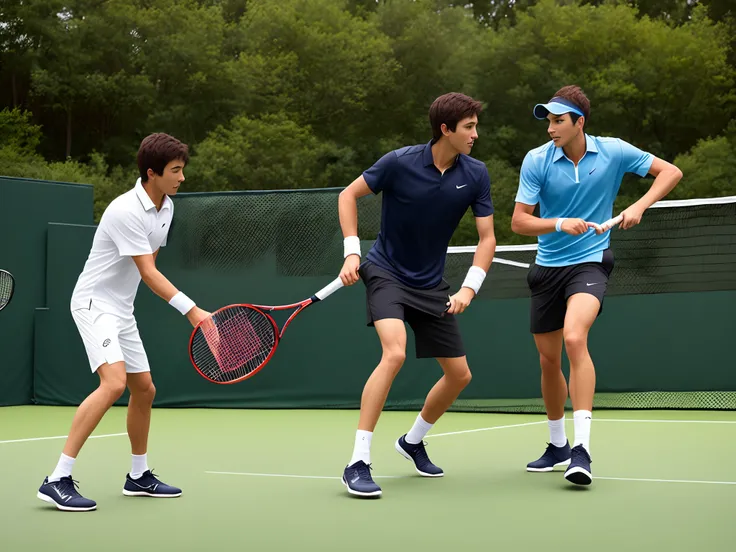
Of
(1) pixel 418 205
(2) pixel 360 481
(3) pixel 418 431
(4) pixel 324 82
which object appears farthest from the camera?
(4) pixel 324 82

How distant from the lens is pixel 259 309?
17.4 feet

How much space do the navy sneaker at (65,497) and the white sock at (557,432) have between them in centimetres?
223

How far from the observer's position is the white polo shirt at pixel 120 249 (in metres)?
4.64

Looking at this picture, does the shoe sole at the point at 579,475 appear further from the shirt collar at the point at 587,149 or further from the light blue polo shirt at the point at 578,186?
the shirt collar at the point at 587,149

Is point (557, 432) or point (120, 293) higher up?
point (120, 293)

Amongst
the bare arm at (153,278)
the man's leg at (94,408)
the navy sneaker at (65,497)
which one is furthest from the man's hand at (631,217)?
the navy sneaker at (65,497)

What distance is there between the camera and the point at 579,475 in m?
4.95

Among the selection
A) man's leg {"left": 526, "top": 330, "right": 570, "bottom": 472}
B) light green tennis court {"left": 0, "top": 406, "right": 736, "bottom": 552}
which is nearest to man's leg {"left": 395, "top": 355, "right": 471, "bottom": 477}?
light green tennis court {"left": 0, "top": 406, "right": 736, "bottom": 552}

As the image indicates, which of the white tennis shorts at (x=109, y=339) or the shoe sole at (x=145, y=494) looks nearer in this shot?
the white tennis shorts at (x=109, y=339)

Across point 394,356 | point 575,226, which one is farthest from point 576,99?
point 394,356

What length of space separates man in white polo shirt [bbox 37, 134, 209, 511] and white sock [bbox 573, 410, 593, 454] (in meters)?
1.70

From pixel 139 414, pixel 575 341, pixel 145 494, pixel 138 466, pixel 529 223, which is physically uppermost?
pixel 529 223

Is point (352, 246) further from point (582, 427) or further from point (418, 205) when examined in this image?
point (582, 427)

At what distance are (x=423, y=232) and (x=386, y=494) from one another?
1164mm
